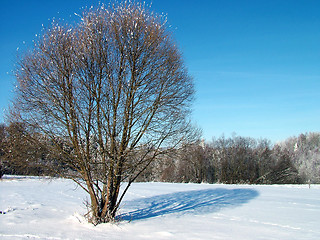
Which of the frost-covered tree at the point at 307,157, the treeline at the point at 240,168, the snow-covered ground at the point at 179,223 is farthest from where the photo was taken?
the frost-covered tree at the point at 307,157

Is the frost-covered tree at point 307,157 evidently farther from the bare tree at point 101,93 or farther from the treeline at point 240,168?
the bare tree at point 101,93

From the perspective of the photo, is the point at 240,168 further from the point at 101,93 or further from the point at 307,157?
the point at 101,93

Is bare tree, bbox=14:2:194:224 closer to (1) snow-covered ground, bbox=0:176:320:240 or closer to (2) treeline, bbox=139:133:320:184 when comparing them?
(1) snow-covered ground, bbox=0:176:320:240

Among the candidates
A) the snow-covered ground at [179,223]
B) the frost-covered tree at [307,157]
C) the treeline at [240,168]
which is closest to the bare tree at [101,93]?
the snow-covered ground at [179,223]

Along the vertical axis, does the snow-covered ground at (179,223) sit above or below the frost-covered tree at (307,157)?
below

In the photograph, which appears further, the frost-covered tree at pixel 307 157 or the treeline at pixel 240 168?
the frost-covered tree at pixel 307 157

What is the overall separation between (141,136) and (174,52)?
3203mm

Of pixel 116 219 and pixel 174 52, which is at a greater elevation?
pixel 174 52

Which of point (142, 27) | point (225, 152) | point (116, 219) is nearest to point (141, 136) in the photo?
point (116, 219)

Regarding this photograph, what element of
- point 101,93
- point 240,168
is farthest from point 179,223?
point 240,168

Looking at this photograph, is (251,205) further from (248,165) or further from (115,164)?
(248,165)

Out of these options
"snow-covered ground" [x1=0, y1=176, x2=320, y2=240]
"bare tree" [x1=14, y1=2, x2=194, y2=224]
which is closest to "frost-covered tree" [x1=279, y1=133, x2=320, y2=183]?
"snow-covered ground" [x1=0, y1=176, x2=320, y2=240]

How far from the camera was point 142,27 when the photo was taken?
29.1 ft

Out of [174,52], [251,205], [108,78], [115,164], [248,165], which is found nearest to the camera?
[115,164]
